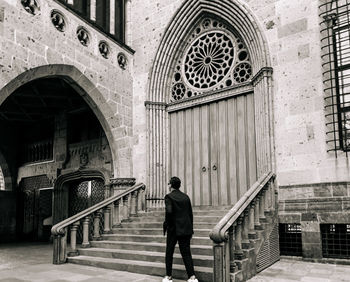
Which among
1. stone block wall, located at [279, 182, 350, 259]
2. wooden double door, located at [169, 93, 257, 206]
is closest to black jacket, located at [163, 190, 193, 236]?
stone block wall, located at [279, 182, 350, 259]

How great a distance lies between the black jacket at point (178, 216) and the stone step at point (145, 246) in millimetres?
960

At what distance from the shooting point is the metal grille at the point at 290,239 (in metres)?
6.91

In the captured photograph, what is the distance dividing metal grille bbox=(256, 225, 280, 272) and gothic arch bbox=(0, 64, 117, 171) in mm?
4539

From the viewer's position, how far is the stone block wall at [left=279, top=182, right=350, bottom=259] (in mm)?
6500

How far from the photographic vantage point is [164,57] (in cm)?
955

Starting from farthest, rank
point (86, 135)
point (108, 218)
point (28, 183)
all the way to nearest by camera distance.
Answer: point (28, 183) < point (86, 135) < point (108, 218)

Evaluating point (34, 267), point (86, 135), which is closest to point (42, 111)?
point (86, 135)

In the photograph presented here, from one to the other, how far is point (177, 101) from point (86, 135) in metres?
3.95

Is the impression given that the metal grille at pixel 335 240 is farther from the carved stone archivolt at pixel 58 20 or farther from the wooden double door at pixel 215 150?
the carved stone archivolt at pixel 58 20

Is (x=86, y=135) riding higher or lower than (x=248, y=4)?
lower

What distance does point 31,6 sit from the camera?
7.29 metres

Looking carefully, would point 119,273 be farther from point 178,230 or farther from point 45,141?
point 45,141

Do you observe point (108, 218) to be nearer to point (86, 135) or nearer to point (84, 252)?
point (84, 252)

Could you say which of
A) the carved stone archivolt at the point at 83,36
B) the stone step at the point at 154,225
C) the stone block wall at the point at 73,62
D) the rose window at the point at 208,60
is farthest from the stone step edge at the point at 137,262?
the carved stone archivolt at the point at 83,36
